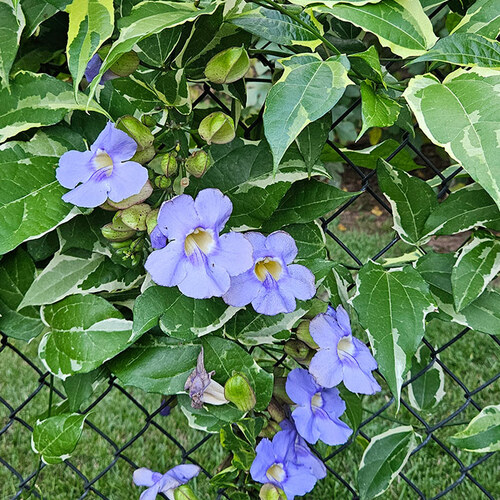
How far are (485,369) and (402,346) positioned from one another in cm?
163

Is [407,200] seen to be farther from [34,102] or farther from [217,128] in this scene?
[34,102]

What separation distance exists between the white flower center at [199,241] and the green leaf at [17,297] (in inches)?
12.1

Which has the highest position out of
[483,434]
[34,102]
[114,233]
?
[34,102]

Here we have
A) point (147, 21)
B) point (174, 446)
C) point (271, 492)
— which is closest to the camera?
point (147, 21)

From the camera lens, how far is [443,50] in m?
0.75

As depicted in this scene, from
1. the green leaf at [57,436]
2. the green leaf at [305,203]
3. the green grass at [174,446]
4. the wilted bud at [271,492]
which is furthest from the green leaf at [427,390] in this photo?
the green leaf at [57,436]

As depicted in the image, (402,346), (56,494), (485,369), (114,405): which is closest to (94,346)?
(402,346)

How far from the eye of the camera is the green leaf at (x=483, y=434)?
1.12 metres

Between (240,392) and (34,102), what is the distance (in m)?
0.50

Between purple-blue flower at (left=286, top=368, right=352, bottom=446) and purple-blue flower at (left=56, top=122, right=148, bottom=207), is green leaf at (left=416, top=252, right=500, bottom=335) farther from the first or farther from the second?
purple-blue flower at (left=56, top=122, right=148, bottom=207)

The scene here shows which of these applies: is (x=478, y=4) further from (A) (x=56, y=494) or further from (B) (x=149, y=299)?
(A) (x=56, y=494)

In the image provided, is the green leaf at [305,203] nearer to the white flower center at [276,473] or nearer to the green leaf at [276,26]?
the green leaf at [276,26]

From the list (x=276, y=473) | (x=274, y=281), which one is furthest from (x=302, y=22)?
(x=276, y=473)

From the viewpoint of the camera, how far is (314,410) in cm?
99
